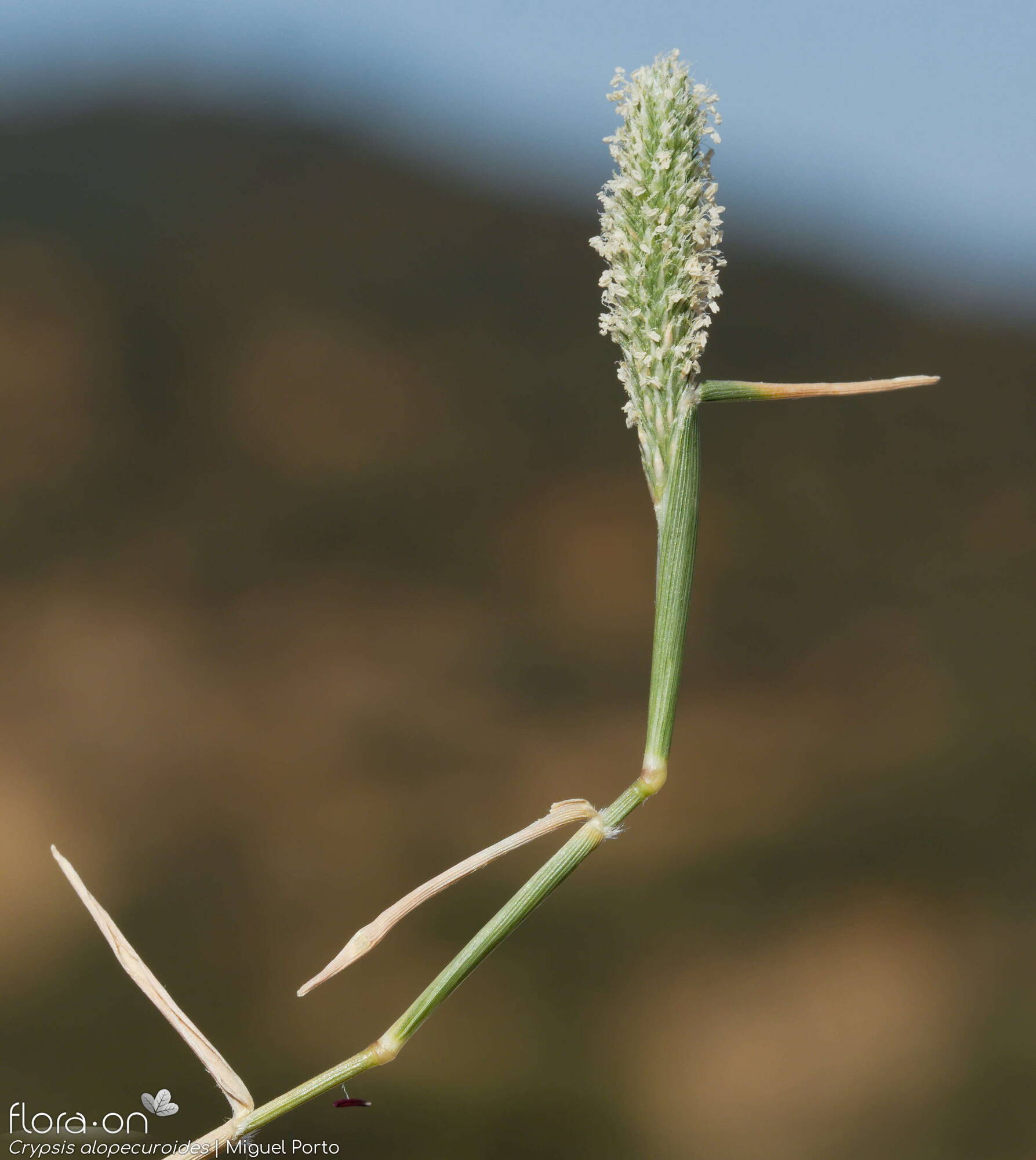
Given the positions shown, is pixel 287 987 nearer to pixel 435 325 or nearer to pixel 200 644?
pixel 200 644

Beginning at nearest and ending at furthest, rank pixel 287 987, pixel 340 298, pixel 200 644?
1. pixel 287 987
2. pixel 200 644
3. pixel 340 298

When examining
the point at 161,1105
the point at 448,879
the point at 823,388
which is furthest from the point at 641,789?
the point at 161,1105

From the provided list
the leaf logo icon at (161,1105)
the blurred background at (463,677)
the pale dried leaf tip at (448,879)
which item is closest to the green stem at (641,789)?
the pale dried leaf tip at (448,879)

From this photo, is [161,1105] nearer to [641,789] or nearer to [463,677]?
[641,789]

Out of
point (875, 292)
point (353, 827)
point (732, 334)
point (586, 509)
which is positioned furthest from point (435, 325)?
point (875, 292)

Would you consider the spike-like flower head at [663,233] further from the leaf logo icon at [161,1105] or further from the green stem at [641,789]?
the leaf logo icon at [161,1105]

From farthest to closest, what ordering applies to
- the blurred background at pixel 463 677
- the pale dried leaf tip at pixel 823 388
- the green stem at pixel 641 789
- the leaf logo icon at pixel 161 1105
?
the blurred background at pixel 463 677 < the leaf logo icon at pixel 161 1105 < the pale dried leaf tip at pixel 823 388 < the green stem at pixel 641 789
